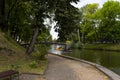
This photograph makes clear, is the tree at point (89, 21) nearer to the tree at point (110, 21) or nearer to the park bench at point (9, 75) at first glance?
the tree at point (110, 21)

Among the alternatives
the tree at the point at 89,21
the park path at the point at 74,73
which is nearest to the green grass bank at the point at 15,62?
the park path at the point at 74,73

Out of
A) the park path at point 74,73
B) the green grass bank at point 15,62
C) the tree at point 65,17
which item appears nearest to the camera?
the park path at point 74,73

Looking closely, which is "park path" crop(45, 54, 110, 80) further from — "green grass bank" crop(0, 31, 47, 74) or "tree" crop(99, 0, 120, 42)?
"tree" crop(99, 0, 120, 42)

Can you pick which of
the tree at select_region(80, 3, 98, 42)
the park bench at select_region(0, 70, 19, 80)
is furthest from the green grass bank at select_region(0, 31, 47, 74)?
the tree at select_region(80, 3, 98, 42)

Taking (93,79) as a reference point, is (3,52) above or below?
above

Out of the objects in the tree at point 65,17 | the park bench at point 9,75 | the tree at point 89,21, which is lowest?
the park bench at point 9,75

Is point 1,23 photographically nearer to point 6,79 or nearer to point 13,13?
point 13,13

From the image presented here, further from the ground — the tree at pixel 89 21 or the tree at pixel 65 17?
the tree at pixel 89 21

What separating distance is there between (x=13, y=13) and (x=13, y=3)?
9.64 ft

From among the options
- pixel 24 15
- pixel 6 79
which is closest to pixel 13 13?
pixel 24 15

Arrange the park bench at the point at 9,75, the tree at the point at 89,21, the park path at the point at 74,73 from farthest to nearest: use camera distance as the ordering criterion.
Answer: the tree at the point at 89,21, the park path at the point at 74,73, the park bench at the point at 9,75


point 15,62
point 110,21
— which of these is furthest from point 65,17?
point 110,21

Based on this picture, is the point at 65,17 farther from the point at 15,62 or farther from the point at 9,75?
the point at 9,75

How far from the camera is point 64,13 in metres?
21.7
